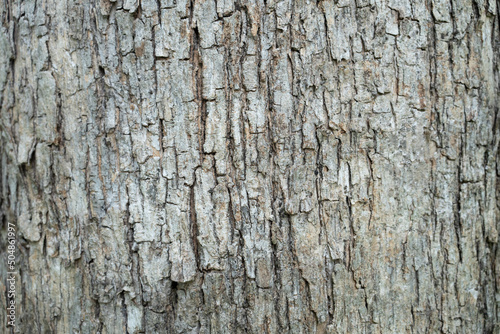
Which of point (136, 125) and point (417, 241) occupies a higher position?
point (136, 125)

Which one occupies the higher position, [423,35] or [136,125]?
[423,35]

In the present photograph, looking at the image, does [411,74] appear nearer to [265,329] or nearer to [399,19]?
[399,19]

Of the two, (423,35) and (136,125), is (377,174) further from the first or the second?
(136,125)

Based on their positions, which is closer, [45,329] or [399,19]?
[399,19]

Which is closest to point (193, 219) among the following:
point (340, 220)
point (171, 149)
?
point (171, 149)

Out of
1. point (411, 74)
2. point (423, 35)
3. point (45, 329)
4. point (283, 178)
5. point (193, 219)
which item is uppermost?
point (423, 35)

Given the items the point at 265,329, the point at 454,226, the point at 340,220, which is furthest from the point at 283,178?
the point at 454,226
